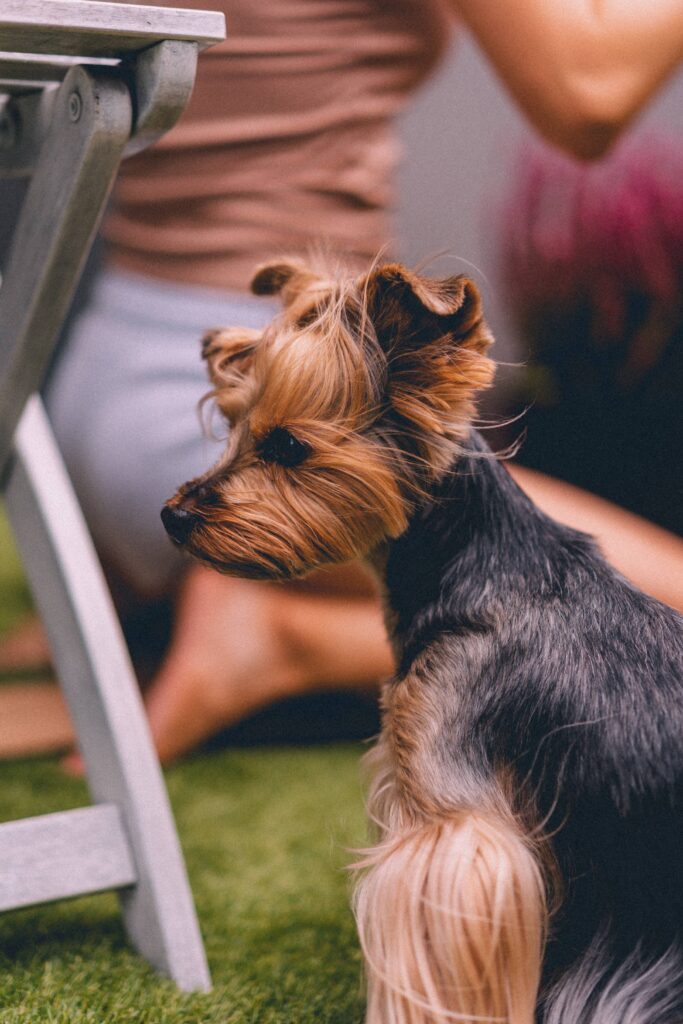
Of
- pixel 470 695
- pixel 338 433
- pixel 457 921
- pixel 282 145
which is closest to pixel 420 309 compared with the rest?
pixel 338 433

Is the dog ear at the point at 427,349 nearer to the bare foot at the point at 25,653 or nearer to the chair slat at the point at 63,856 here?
the chair slat at the point at 63,856

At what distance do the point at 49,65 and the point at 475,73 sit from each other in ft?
8.99

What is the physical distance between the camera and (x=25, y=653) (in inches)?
111

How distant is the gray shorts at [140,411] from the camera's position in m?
2.26

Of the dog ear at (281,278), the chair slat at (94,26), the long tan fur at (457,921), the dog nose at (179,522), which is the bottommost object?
the long tan fur at (457,921)

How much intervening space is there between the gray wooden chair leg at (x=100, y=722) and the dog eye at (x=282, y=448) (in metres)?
0.42

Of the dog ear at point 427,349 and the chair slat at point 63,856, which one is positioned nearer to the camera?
the dog ear at point 427,349

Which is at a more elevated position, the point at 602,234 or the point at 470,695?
the point at 602,234

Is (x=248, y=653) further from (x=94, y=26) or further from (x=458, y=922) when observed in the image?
(x=94, y=26)

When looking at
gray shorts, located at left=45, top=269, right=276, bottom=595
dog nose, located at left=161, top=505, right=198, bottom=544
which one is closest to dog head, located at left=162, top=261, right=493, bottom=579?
dog nose, located at left=161, top=505, right=198, bottom=544

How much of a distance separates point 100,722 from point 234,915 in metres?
0.39

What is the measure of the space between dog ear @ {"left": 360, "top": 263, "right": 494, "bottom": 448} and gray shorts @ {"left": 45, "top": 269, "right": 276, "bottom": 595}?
1.10m

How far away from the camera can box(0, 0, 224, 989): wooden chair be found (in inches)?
40.7

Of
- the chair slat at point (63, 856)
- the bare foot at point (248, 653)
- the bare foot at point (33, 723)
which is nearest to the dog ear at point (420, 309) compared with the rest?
the chair slat at point (63, 856)
